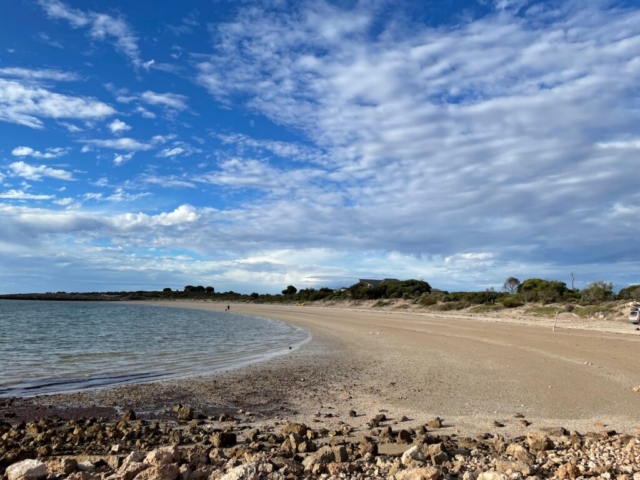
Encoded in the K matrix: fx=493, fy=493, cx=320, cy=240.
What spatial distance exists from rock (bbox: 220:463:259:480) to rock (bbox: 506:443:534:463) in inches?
108

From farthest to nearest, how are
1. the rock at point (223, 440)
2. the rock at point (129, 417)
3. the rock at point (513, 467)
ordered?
the rock at point (129, 417) < the rock at point (223, 440) < the rock at point (513, 467)

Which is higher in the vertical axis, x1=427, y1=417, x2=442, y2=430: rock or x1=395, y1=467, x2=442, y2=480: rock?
x1=395, y1=467, x2=442, y2=480: rock

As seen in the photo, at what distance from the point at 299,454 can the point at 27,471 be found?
276 centimetres

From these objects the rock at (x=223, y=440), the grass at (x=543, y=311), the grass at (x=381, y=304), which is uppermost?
the grass at (x=381, y=304)

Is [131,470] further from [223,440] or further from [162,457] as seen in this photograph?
[223,440]

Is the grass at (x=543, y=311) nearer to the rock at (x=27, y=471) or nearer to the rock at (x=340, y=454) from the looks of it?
the rock at (x=340, y=454)

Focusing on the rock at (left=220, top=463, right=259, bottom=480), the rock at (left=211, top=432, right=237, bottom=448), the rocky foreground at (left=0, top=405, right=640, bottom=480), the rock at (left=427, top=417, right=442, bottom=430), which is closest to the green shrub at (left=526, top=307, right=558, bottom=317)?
the rock at (left=427, top=417, right=442, bottom=430)

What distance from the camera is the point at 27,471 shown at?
4836 mm

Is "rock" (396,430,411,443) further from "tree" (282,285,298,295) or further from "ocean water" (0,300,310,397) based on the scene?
"tree" (282,285,298,295)

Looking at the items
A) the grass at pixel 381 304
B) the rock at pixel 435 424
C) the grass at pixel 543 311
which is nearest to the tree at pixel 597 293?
the grass at pixel 543 311

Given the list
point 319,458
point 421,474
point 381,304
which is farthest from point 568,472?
point 381,304

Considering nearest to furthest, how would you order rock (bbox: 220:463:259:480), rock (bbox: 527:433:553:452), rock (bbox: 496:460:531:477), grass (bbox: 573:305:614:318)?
1. rock (bbox: 220:463:259:480)
2. rock (bbox: 496:460:531:477)
3. rock (bbox: 527:433:553:452)
4. grass (bbox: 573:305:614:318)

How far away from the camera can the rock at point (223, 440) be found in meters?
6.15

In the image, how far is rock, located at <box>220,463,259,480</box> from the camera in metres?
4.52
